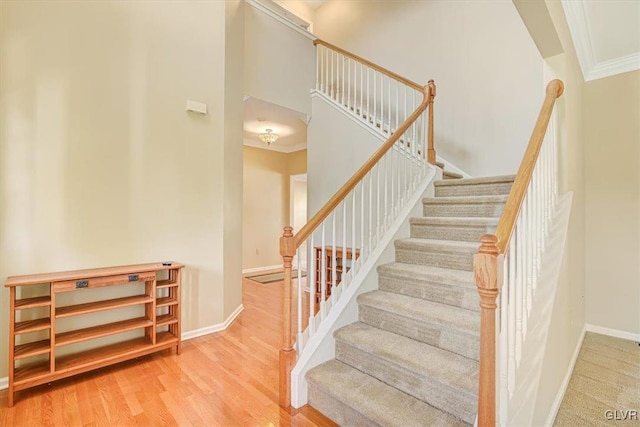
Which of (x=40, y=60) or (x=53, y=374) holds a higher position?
(x=40, y=60)

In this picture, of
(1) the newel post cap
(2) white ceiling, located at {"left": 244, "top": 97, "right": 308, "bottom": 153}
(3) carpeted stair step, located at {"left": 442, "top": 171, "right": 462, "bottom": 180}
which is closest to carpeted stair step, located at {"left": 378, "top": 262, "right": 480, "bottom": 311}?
(1) the newel post cap

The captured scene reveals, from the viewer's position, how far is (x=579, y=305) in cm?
279

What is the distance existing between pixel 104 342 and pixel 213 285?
0.99m

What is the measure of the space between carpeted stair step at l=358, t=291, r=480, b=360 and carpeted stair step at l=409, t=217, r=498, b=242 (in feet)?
2.40

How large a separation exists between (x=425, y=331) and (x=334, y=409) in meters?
0.71

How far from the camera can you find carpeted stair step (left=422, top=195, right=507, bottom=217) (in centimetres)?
261

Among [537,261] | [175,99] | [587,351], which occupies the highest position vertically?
[175,99]

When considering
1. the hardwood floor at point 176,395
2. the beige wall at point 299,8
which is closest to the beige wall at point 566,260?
the hardwood floor at point 176,395

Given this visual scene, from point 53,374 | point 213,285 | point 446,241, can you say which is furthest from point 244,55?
point 53,374

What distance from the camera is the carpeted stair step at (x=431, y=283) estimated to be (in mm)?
1974

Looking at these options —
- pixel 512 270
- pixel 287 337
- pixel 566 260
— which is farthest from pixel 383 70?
pixel 287 337

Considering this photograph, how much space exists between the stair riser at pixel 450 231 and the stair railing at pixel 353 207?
0.27 metres

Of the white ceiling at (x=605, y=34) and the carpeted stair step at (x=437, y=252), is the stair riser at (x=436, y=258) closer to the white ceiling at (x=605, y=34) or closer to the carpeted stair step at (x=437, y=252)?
the carpeted stair step at (x=437, y=252)

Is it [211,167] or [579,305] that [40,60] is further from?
[579,305]
